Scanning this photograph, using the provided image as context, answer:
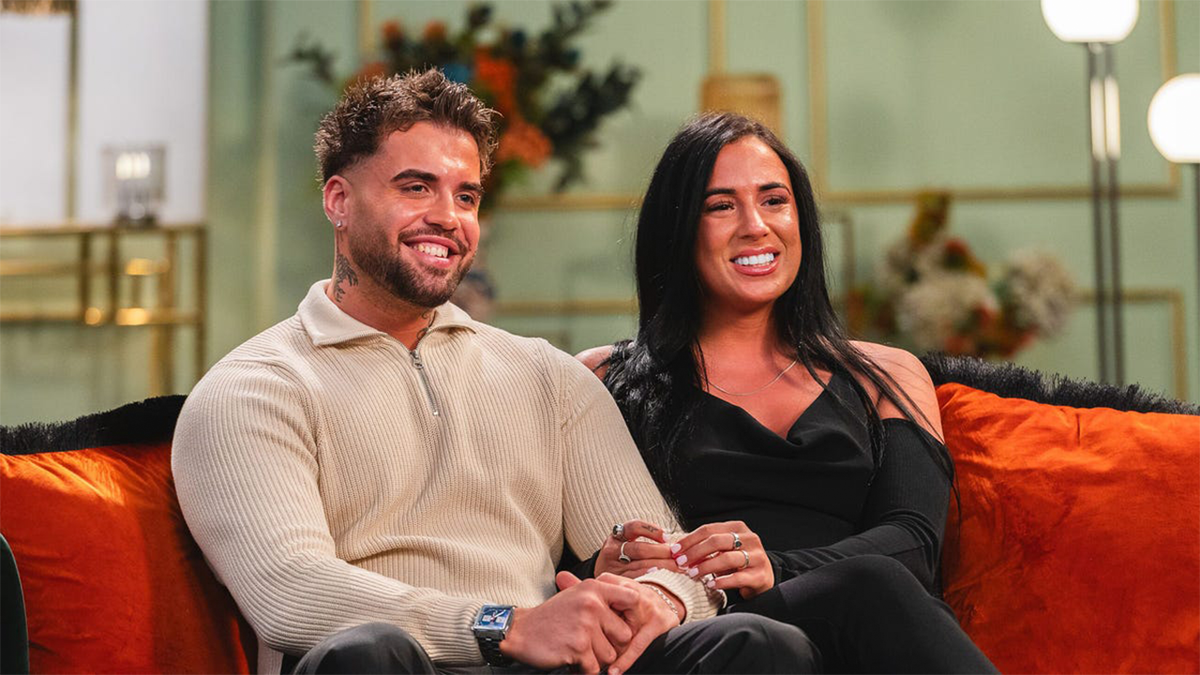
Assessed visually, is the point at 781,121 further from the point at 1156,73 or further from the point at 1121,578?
the point at 1121,578

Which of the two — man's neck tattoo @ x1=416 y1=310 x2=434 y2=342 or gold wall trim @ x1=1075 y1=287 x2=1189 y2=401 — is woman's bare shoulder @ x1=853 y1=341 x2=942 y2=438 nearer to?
man's neck tattoo @ x1=416 y1=310 x2=434 y2=342

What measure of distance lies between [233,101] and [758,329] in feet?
10.8

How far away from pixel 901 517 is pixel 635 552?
0.43 metres

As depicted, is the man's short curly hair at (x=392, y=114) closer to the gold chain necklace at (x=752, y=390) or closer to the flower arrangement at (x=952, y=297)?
the gold chain necklace at (x=752, y=390)

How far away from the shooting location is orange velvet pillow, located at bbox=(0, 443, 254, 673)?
174cm

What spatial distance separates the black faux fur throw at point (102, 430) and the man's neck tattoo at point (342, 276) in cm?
29

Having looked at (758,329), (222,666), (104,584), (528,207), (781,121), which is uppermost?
(781,121)

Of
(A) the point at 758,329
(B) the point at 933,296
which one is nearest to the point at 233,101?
(B) the point at 933,296

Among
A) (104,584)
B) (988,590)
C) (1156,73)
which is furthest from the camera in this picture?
(1156,73)

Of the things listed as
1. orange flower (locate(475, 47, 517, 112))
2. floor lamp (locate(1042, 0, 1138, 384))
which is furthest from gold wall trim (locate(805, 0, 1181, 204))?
orange flower (locate(475, 47, 517, 112))

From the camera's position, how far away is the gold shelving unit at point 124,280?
474 centimetres

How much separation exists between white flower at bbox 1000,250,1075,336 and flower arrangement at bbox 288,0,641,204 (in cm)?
151

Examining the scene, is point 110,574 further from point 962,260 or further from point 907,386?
point 962,260

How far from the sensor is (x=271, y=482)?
1.72 metres
